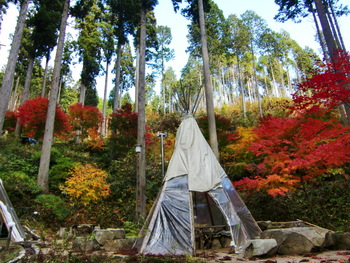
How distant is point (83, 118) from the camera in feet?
54.1

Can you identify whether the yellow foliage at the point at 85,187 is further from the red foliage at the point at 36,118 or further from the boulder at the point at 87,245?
the red foliage at the point at 36,118

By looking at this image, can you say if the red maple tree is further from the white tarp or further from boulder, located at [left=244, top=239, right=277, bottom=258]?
boulder, located at [left=244, top=239, right=277, bottom=258]

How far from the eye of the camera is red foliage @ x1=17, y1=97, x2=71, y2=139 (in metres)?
14.6

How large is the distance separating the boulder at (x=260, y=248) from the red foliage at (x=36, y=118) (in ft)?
45.5

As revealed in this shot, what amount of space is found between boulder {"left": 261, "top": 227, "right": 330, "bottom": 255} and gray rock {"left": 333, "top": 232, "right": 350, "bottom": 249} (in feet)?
1.63

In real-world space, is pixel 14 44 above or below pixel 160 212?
above

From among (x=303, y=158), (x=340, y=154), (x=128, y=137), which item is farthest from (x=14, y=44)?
(x=340, y=154)

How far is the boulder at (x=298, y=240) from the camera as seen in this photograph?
16.6 feet

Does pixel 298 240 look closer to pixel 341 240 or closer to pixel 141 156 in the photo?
pixel 341 240

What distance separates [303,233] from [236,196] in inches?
67.5

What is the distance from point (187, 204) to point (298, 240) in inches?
97.6

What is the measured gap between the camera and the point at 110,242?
257 inches

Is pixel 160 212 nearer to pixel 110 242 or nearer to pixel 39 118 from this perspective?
pixel 110 242

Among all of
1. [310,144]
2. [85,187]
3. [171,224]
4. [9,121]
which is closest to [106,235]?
[171,224]
